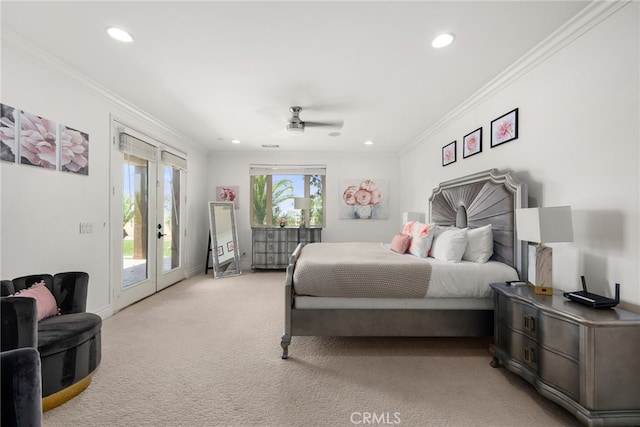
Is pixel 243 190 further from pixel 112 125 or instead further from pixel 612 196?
pixel 612 196

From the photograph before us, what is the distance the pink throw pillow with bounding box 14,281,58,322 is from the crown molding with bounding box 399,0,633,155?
4148 millimetres

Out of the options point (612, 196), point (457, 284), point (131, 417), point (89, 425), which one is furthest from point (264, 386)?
point (612, 196)

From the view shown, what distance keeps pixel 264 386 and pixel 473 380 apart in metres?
1.50

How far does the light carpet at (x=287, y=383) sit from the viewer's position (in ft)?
5.61

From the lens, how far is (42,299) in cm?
204

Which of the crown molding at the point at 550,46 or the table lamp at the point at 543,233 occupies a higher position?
the crown molding at the point at 550,46

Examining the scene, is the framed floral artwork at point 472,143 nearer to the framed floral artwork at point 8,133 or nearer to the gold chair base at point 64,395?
the gold chair base at point 64,395

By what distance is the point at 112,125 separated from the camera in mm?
3348

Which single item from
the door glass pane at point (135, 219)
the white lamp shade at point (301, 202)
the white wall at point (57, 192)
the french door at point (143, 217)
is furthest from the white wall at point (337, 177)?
the white wall at point (57, 192)

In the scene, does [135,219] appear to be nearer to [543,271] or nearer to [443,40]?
[443,40]

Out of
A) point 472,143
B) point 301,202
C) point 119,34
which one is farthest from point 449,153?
point 119,34

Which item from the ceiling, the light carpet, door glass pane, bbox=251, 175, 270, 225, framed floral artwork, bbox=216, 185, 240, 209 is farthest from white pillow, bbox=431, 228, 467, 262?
framed floral artwork, bbox=216, 185, 240, 209

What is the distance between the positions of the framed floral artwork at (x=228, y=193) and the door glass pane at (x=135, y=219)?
83.4 inches

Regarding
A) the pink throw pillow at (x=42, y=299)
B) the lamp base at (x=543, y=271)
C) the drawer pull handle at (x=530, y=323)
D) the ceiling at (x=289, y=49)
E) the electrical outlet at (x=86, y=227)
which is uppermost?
the ceiling at (x=289, y=49)
